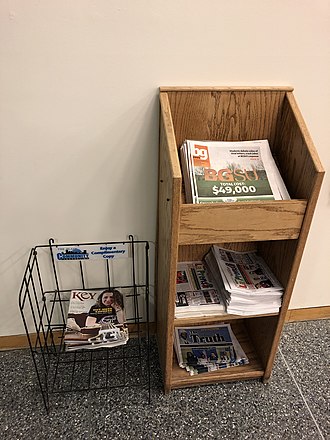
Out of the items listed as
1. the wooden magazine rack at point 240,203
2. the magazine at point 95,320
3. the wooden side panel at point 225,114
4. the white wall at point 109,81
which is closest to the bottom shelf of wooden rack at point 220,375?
the wooden magazine rack at point 240,203

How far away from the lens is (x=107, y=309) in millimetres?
1359

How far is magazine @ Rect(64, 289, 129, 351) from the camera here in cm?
124

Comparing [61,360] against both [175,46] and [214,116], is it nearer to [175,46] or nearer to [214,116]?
[214,116]

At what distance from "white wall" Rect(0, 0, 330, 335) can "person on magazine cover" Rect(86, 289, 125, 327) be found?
9.9 inches

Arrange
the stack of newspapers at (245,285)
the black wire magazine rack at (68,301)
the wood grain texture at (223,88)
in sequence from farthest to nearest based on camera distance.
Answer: the black wire magazine rack at (68,301) < the stack of newspapers at (245,285) < the wood grain texture at (223,88)

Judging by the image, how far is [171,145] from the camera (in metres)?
1.01

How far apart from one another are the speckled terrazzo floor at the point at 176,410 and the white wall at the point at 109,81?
1.71 feet

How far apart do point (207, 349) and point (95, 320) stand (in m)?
0.46

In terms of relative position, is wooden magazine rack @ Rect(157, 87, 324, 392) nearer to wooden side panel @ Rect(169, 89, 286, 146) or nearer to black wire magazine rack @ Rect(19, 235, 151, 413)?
wooden side panel @ Rect(169, 89, 286, 146)

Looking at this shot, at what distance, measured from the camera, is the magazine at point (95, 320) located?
1.24 metres

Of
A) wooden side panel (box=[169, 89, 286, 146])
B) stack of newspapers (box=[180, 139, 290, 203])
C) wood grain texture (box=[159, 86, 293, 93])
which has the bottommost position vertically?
stack of newspapers (box=[180, 139, 290, 203])

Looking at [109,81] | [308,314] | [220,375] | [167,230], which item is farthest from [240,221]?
[308,314]

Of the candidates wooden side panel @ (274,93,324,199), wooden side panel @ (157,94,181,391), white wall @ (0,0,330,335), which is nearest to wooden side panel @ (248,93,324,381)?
wooden side panel @ (274,93,324,199)

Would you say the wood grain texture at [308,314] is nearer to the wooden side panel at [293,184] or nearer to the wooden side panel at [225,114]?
the wooden side panel at [293,184]
